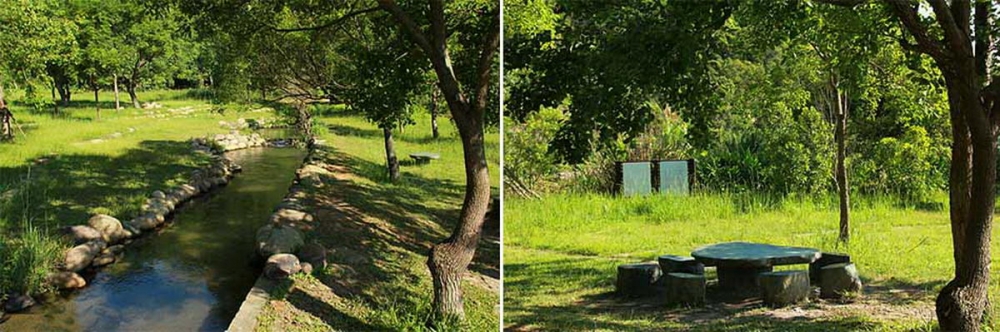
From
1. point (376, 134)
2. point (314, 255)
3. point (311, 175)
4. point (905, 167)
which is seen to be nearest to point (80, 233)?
point (314, 255)

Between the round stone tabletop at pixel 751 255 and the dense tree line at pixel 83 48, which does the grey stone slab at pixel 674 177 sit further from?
the dense tree line at pixel 83 48

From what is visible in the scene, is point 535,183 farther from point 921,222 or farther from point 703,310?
point 921,222

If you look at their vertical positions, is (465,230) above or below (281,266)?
above

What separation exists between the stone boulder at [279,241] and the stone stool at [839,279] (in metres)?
2.52

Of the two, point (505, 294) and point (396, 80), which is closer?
point (505, 294)

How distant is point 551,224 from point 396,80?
1.16m

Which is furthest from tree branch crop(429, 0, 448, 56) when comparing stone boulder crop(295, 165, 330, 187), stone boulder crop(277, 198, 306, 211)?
stone boulder crop(295, 165, 330, 187)

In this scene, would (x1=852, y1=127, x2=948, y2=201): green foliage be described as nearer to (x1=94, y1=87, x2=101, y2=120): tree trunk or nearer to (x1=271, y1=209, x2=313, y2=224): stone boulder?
(x1=94, y1=87, x2=101, y2=120): tree trunk

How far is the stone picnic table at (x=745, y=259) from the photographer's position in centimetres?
302

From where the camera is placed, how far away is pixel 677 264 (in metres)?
3.27

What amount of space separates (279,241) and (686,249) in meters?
2.07

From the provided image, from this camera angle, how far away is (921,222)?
272 cm

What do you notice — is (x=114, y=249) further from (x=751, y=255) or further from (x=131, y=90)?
(x=751, y=255)

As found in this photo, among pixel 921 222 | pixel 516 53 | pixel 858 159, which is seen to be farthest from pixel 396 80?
pixel 921 222
